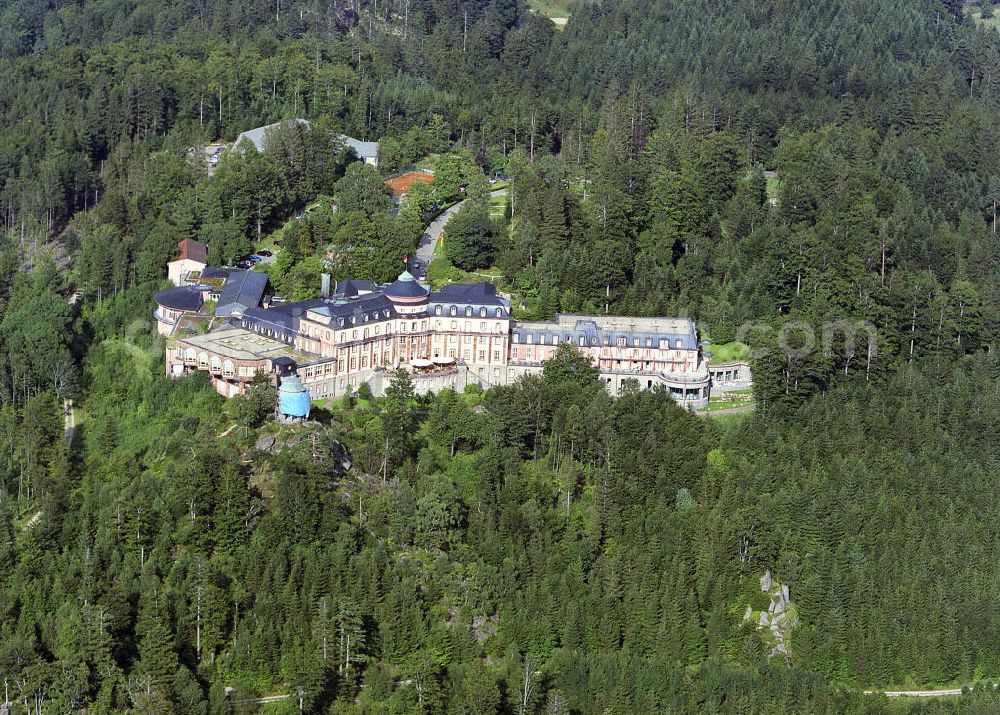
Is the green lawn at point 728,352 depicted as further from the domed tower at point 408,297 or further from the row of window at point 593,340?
the domed tower at point 408,297

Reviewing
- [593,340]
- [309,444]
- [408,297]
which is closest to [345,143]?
[408,297]

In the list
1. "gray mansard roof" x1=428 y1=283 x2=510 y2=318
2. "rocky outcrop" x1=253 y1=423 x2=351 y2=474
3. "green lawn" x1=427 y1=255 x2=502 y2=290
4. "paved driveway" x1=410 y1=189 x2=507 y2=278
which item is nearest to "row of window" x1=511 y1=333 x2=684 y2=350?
"gray mansard roof" x1=428 y1=283 x2=510 y2=318

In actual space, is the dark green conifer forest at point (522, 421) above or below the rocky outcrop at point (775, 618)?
A: above

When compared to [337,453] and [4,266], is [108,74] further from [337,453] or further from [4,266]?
[337,453]

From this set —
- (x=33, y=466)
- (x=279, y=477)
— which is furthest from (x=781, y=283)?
(x=33, y=466)

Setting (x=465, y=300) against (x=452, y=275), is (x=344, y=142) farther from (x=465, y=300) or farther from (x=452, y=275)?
(x=465, y=300)

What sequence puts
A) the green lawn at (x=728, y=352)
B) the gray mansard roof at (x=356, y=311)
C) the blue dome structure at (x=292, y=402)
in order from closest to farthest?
the blue dome structure at (x=292, y=402)
the gray mansard roof at (x=356, y=311)
the green lawn at (x=728, y=352)

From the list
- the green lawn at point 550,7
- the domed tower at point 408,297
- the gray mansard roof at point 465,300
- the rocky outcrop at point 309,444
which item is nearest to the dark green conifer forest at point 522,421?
the rocky outcrop at point 309,444
